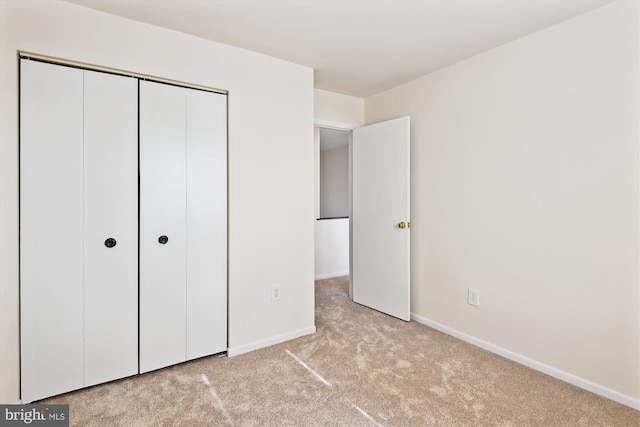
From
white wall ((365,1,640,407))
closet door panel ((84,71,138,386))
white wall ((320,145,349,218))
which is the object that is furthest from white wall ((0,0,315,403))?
white wall ((320,145,349,218))

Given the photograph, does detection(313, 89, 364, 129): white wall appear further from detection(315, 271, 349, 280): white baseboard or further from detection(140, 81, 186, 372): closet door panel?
detection(315, 271, 349, 280): white baseboard

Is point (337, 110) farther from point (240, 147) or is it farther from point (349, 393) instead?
point (349, 393)

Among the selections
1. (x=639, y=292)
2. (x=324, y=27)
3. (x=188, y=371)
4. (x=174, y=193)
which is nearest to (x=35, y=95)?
(x=174, y=193)

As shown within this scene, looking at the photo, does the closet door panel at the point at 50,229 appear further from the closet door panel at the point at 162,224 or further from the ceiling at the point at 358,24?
the ceiling at the point at 358,24

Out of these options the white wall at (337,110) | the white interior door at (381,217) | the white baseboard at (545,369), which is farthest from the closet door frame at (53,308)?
the white baseboard at (545,369)

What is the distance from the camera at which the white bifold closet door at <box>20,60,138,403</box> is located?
1.91 meters

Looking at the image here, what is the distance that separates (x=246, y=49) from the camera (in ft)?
8.48

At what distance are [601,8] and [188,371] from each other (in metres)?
3.39

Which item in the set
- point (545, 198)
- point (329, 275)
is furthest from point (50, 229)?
point (329, 275)

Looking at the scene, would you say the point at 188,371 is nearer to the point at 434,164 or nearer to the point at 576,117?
the point at 434,164

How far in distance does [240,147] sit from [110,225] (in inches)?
39.9

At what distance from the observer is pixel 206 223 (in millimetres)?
2465

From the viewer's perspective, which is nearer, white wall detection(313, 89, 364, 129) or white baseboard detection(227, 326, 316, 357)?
white baseboard detection(227, 326, 316, 357)

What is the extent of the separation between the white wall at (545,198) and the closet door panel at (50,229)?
2.69 m
